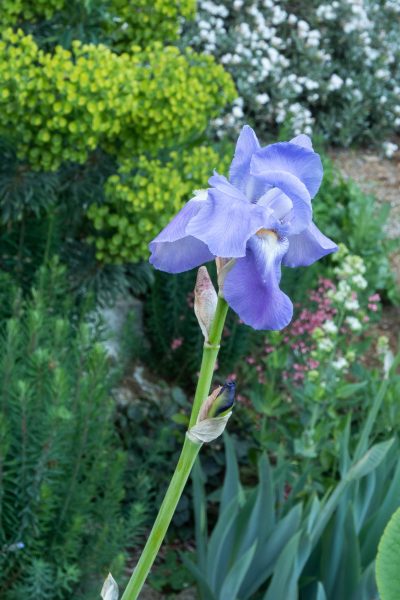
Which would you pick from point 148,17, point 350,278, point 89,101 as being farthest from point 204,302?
point 148,17

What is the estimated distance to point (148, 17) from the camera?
11.0 ft

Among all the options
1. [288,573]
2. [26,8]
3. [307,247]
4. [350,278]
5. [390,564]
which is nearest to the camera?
[307,247]

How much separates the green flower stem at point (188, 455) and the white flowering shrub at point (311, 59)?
15.5ft

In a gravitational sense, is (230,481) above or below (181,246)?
below

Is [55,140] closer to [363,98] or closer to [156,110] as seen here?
[156,110]

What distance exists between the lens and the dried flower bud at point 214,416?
2.86 feet

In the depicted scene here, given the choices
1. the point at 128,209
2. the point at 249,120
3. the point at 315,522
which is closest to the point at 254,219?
the point at 315,522

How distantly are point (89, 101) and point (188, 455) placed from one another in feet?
6.88

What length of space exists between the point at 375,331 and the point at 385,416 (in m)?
1.88

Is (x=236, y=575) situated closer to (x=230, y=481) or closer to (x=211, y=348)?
(x=230, y=481)

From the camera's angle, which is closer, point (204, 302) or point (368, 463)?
point (204, 302)

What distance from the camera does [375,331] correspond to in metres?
4.64

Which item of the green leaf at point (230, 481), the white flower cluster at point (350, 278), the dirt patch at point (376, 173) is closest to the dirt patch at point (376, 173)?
the dirt patch at point (376, 173)

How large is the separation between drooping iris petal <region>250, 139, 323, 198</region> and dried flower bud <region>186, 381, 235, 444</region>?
21 cm
